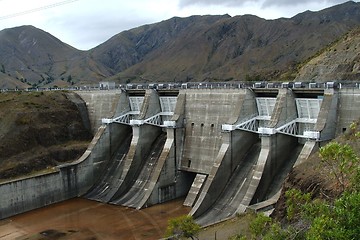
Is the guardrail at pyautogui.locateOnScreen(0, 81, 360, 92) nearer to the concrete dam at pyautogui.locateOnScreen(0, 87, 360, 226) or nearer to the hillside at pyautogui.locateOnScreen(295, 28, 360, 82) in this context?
the concrete dam at pyautogui.locateOnScreen(0, 87, 360, 226)

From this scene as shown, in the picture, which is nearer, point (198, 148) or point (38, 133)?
point (198, 148)

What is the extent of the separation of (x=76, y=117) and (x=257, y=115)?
25.8m

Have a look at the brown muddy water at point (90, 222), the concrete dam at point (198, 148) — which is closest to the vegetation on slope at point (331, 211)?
the concrete dam at point (198, 148)

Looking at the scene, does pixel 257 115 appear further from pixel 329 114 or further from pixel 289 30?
pixel 289 30

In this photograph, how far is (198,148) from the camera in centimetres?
4212

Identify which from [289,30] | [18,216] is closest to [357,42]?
[18,216]

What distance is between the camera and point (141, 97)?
49438 millimetres

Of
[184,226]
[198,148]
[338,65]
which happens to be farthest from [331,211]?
[338,65]

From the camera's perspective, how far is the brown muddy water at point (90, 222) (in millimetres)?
34156

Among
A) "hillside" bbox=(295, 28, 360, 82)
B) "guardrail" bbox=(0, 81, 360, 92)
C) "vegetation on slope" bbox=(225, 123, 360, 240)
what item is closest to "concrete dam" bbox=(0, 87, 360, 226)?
"guardrail" bbox=(0, 81, 360, 92)

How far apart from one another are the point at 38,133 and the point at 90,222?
15.8 meters

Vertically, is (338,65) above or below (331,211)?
above

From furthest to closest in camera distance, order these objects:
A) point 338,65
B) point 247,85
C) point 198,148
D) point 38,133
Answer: point 338,65 → point 38,133 → point 198,148 → point 247,85

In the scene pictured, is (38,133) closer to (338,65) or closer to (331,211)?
(331,211)
